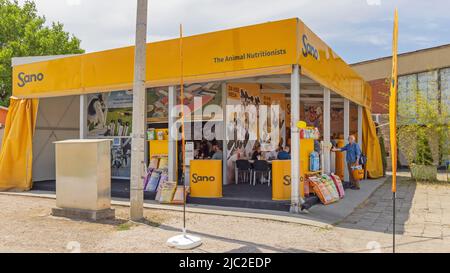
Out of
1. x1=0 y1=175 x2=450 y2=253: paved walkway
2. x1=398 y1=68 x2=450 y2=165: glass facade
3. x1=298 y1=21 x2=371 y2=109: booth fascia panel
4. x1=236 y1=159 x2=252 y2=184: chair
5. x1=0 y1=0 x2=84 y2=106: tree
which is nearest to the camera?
x1=0 y1=175 x2=450 y2=253: paved walkway

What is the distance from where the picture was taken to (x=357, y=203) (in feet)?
29.8

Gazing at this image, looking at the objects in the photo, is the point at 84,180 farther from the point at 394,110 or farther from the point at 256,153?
the point at 256,153

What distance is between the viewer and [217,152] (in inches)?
434

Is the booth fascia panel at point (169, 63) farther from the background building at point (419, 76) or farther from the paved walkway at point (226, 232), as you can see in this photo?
the background building at point (419, 76)

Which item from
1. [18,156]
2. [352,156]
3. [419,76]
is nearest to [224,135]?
[352,156]

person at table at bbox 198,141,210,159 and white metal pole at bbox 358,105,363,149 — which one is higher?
white metal pole at bbox 358,105,363,149

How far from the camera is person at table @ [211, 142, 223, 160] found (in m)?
11.0

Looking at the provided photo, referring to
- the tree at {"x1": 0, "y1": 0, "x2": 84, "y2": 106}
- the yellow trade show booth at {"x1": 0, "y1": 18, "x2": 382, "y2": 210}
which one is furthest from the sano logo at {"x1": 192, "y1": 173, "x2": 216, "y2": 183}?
the tree at {"x1": 0, "y1": 0, "x2": 84, "y2": 106}

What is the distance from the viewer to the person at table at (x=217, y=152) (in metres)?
11.0

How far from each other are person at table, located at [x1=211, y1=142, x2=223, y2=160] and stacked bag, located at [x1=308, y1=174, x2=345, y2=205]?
3009 millimetres

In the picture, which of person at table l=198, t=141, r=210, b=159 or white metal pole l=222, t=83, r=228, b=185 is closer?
white metal pole l=222, t=83, r=228, b=185

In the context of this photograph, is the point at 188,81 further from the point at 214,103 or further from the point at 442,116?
the point at 442,116

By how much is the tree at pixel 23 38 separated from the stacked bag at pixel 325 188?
23.1 meters

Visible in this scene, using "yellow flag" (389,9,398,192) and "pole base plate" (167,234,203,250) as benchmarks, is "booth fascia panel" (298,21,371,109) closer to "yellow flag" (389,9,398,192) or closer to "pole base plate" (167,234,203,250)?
"yellow flag" (389,9,398,192)
